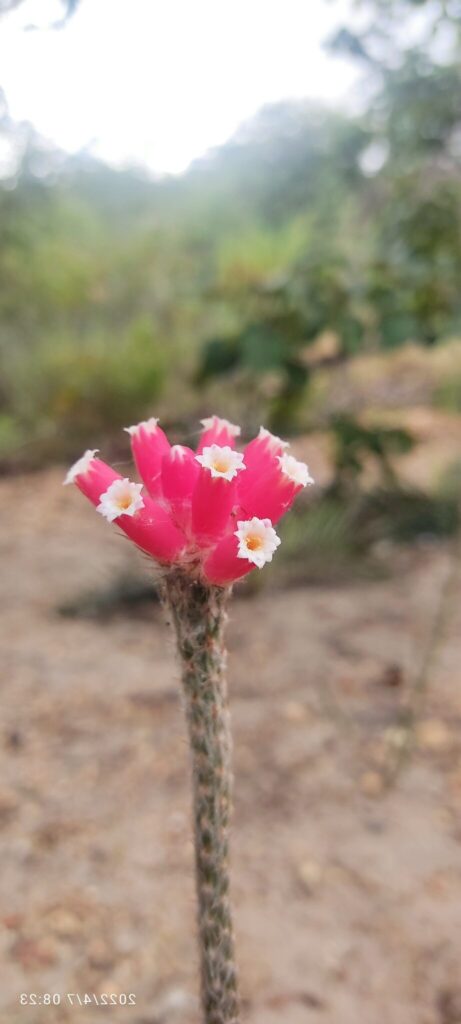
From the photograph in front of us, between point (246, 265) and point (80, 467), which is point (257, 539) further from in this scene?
point (246, 265)

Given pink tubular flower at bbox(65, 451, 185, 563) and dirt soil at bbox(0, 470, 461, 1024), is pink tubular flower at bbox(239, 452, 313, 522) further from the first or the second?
dirt soil at bbox(0, 470, 461, 1024)

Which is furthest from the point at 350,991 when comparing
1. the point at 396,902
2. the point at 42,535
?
the point at 42,535

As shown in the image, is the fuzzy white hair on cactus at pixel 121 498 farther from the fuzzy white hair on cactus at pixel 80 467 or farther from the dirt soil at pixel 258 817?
the dirt soil at pixel 258 817

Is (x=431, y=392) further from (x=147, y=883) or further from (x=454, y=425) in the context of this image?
(x=147, y=883)

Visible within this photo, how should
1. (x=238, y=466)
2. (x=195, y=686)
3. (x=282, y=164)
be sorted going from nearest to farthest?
(x=238, y=466) → (x=195, y=686) → (x=282, y=164)

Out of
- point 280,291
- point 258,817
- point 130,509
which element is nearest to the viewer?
point 130,509
